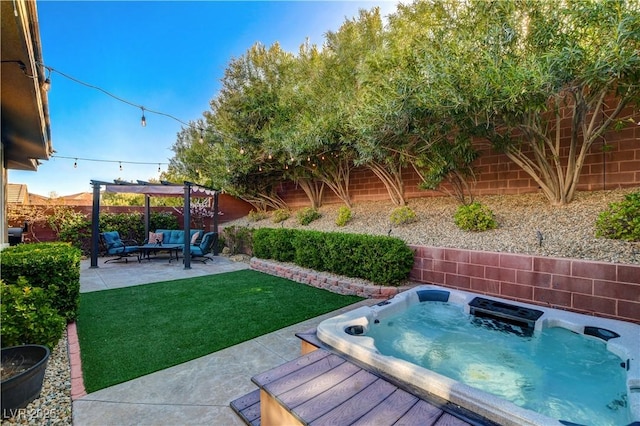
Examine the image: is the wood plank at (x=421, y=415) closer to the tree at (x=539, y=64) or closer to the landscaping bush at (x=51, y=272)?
the tree at (x=539, y=64)

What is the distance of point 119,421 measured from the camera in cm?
203

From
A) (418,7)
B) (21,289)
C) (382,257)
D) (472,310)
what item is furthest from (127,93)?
(472,310)

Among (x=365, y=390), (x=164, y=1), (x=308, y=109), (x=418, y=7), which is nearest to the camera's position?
(x=365, y=390)

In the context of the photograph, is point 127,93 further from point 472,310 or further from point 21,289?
point 472,310

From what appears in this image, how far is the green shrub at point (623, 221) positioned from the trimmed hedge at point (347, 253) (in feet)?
8.38

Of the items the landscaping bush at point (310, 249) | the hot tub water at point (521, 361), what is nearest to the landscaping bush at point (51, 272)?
the hot tub water at point (521, 361)

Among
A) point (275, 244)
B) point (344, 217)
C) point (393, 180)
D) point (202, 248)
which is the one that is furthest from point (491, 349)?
point (202, 248)

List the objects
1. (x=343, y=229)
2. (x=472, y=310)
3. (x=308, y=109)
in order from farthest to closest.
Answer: (x=308, y=109) → (x=343, y=229) → (x=472, y=310)

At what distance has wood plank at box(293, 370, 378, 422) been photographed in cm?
155

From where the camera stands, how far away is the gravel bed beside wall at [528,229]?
3.65 metres

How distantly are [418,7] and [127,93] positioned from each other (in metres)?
7.34

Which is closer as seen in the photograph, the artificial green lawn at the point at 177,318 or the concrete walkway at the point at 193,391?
the concrete walkway at the point at 193,391

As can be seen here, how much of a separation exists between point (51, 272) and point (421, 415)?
4.27 meters

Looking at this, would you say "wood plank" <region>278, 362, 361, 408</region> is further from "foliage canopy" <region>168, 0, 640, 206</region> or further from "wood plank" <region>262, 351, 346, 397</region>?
"foliage canopy" <region>168, 0, 640, 206</region>
